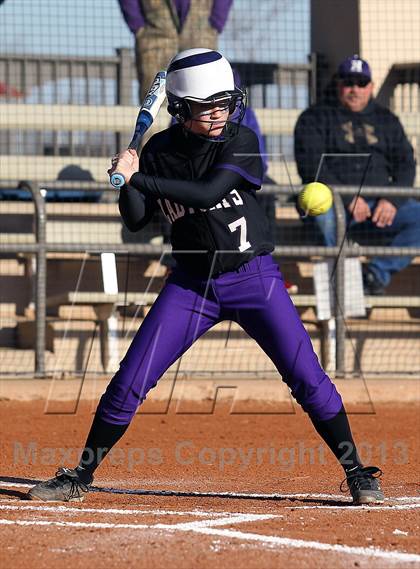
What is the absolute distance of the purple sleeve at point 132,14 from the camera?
33.7 feet

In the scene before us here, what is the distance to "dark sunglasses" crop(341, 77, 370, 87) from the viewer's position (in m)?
10.0

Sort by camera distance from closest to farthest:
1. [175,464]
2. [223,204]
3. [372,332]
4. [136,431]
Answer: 1. [223,204]
2. [175,464]
3. [136,431]
4. [372,332]

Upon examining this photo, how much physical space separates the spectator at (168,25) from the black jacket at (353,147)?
124 centimetres

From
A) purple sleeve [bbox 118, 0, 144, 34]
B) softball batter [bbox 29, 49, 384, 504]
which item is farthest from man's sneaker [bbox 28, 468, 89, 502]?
Result: purple sleeve [bbox 118, 0, 144, 34]

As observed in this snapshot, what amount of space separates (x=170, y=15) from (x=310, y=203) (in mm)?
4244

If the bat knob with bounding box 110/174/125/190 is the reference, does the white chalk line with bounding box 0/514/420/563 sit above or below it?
below

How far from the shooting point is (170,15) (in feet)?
34.2

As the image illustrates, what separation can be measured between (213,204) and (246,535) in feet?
4.80

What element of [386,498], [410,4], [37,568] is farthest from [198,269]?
[410,4]

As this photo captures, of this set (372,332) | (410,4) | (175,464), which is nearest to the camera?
(175,464)

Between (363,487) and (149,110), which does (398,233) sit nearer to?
(149,110)

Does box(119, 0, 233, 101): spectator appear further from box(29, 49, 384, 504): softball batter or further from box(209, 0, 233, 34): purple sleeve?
box(29, 49, 384, 504): softball batter

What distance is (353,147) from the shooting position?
9.95 metres

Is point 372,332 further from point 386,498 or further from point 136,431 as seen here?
point 386,498
